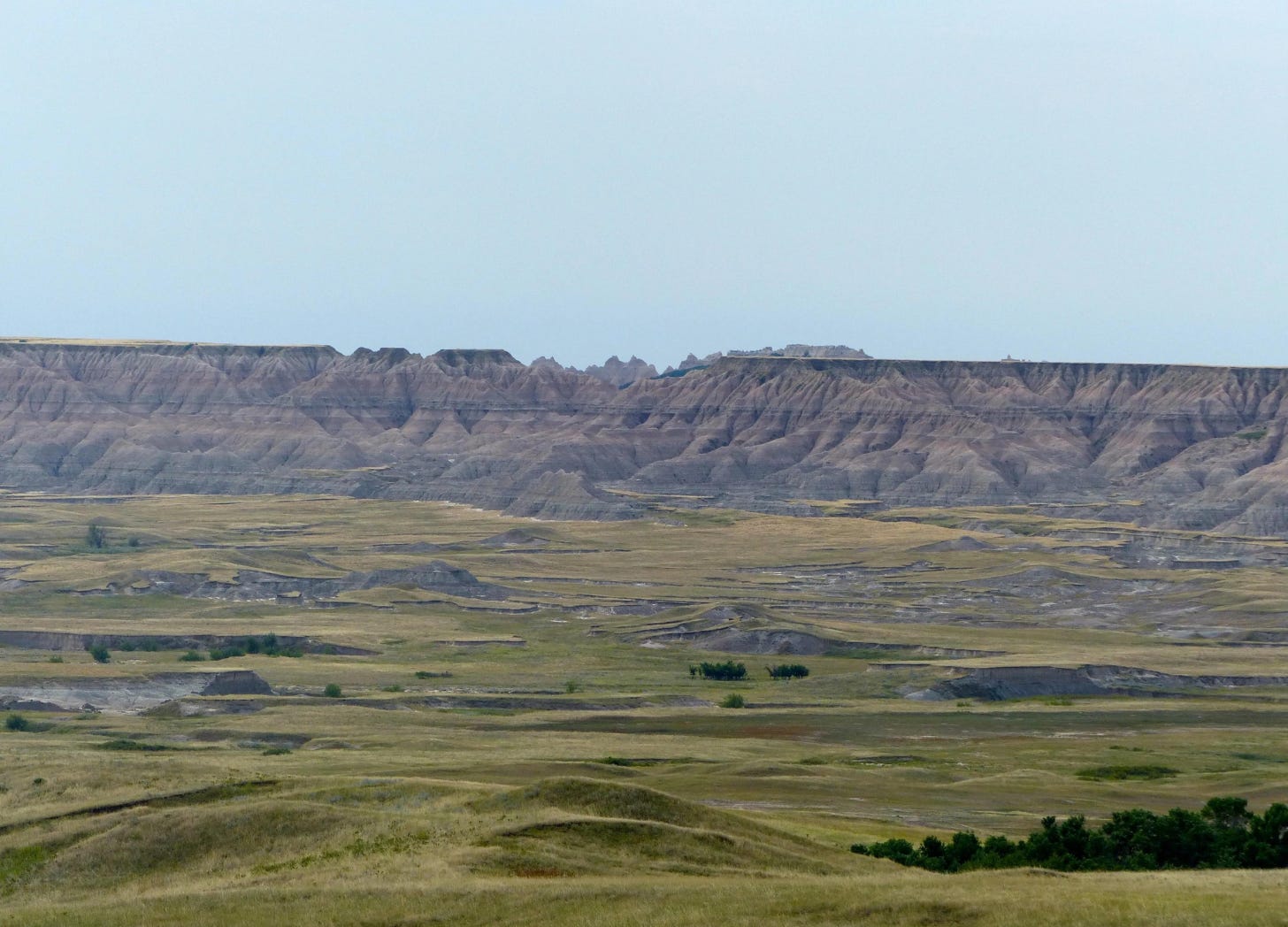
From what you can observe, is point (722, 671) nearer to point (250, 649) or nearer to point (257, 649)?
point (257, 649)

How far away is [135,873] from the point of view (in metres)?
38.8

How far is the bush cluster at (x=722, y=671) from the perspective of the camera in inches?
3681

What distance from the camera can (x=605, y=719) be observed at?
2982 inches

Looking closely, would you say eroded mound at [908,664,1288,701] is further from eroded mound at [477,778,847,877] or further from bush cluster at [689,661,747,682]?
eroded mound at [477,778,847,877]

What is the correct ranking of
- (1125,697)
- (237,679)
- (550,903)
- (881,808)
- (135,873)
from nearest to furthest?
(550,903) < (135,873) < (881,808) < (237,679) < (1125,697)

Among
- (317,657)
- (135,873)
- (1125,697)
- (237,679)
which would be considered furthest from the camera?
(317,657)

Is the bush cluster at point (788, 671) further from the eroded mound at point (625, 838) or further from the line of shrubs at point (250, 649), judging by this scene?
the eroded mound at point (625, 838)

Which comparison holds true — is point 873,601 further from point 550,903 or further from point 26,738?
point 550,903

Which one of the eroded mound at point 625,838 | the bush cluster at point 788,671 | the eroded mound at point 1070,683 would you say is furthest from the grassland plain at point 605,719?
the bush cluster at point 788,671

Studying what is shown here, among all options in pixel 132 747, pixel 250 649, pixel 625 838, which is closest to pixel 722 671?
pixel 250 649

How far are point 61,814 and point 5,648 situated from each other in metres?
60.3

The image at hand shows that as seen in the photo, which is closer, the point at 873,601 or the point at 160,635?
the point at 160,635

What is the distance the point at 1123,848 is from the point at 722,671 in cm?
5154

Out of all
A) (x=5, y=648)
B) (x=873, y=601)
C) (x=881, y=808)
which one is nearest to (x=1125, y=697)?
(x=881, y=808)
